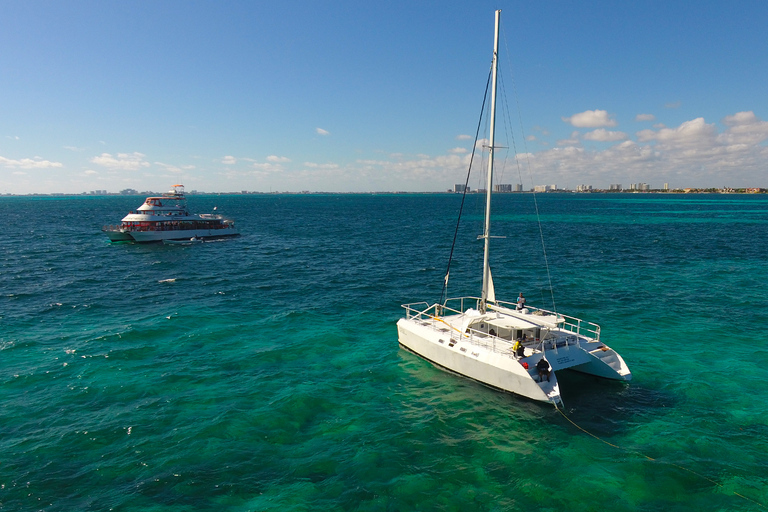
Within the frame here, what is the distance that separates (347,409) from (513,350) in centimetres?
777

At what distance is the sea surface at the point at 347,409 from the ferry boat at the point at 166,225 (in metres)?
33.4

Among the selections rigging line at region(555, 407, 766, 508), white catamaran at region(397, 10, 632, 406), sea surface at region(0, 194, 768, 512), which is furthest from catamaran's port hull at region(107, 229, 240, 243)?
rigging line at region(555, 407, 766, 508)

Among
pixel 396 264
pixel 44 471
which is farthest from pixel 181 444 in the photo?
pixel 396 264

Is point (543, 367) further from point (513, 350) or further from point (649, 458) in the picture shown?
point (649, 458)

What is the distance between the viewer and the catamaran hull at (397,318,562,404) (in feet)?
57.7

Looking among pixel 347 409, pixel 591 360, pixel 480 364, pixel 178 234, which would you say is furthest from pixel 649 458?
pixel 178 234

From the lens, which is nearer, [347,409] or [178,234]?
[347,409]

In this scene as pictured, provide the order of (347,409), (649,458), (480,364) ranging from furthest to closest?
(480,364) → (347,409) → (649,458)

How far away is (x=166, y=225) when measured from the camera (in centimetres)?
7375

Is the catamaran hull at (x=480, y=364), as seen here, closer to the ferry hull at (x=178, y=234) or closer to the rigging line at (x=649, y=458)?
the rigging line at (x=649, y=458)

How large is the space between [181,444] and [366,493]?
732 centimetres

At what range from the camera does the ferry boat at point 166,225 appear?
70688 millimetres

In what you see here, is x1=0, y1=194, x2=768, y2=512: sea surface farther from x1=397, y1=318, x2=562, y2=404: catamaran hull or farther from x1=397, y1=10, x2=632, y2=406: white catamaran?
x1=397, y1=10, x2=632, y2=406: white catamaran

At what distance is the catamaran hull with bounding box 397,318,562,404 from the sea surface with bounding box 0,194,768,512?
0.58 m
